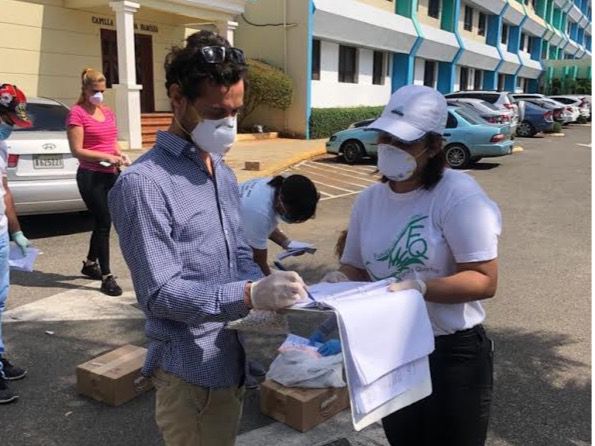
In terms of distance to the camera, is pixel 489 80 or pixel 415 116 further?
→ pixel 489 80

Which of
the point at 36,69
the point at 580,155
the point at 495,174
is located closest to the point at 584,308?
the point at 495,174

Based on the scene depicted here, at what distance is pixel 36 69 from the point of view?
1402 centimetres

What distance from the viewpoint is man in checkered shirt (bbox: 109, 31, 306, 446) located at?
1659 mm

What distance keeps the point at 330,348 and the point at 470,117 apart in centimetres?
1238

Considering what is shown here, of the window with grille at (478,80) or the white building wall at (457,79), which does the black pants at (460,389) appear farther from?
the window with grille at (478,80)

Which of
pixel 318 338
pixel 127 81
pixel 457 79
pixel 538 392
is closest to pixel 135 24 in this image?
pixel 127 81

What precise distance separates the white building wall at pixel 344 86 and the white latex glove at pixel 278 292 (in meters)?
19.9

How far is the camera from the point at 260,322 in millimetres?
1814

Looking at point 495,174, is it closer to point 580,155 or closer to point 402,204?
point 580,155

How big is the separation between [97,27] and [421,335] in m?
15.6

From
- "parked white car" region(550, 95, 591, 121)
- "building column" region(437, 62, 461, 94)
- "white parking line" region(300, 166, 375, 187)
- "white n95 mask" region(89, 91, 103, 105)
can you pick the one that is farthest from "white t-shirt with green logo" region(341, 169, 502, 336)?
"parked white car" region(550, 95, 591, 121)

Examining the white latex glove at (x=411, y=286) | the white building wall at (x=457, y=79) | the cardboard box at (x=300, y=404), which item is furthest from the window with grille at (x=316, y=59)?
the white latex glove at (x=411, y=286)

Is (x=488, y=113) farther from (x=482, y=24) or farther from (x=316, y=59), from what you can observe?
(x=482, y=24)

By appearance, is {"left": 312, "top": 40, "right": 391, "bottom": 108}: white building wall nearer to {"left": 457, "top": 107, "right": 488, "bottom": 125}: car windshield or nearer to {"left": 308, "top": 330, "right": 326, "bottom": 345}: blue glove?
{"left": 457, "top": 107, "right": 488, "bottom": 125}: car windshield
